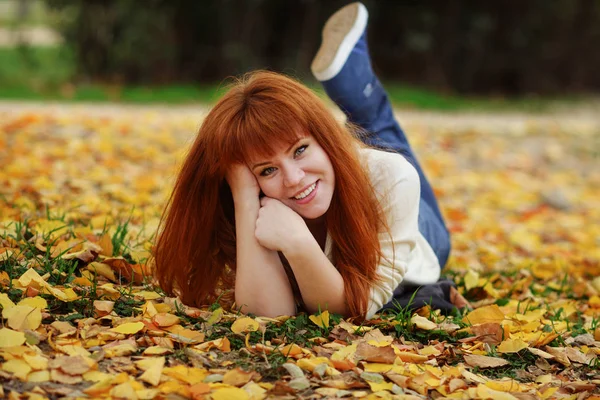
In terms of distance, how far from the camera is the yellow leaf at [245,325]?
242 centimetres

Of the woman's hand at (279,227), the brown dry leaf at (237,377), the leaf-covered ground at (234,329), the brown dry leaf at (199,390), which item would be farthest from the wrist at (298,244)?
the brown dry leaf at (199,390)

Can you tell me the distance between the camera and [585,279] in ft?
12.5

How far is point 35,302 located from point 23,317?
0.11 metres

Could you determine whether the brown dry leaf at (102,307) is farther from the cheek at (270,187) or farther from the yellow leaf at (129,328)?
the cheek at (270,187)

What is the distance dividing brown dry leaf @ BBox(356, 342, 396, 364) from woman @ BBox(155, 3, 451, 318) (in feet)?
0.91

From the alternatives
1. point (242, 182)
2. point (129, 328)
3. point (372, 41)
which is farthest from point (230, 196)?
point (372, 41)

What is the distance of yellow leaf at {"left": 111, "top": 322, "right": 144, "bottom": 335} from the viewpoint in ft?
7.66

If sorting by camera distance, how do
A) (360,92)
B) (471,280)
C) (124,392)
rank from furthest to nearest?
(360,92)
(471,280)
(124,392)

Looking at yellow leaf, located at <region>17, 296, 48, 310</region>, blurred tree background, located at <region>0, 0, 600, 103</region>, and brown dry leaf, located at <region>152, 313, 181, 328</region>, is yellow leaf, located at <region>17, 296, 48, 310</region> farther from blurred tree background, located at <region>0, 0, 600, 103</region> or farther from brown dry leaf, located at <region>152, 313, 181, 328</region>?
blurred tree background, located at <region>0, 0, 600, 103</region>

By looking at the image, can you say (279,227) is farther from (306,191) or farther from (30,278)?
(30,278)

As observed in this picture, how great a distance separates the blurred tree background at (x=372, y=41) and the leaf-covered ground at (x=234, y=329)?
6.26 m

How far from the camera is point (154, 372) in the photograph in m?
2.10

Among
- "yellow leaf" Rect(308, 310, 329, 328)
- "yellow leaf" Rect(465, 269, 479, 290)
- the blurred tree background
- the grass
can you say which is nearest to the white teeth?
"yellow leaf" Rect(308, 310, 329, 328)

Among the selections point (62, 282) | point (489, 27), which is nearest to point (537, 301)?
point (62, 282)
